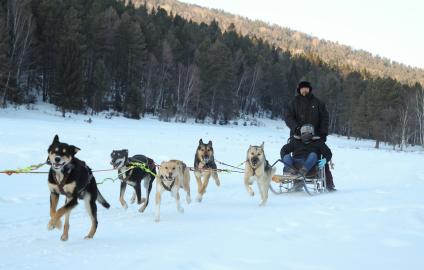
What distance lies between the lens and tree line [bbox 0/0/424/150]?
32.8m

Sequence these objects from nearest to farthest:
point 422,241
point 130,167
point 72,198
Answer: point 422,241 → point 72,198 → point 130,167

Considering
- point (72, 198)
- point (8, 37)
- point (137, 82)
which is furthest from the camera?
point (137, 82)

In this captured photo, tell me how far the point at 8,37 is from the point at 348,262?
31439mm

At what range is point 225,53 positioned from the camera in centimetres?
5059

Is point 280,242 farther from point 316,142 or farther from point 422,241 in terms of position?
point 316,142

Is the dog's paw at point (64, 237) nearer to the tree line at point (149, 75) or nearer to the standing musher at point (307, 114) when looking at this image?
the standing musher at point (307, 114)

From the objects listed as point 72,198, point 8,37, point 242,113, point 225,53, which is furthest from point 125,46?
point 72,198


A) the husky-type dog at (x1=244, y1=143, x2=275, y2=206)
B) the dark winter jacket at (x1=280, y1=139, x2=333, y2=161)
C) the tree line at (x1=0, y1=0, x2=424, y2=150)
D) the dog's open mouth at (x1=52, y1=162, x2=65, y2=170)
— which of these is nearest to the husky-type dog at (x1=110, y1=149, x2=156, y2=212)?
the husky-type dog at (x1=244, y1=143, x2=275, y2=206)

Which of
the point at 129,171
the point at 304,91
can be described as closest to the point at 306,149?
the point at 304,91

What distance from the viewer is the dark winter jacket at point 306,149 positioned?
8.61 meters

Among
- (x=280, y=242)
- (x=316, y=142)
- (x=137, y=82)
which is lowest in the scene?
(x=280, y=242)

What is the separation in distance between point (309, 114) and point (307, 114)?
0.04 m

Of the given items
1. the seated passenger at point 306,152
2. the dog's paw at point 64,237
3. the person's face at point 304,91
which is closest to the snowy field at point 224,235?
the dog's paw at point 64,237

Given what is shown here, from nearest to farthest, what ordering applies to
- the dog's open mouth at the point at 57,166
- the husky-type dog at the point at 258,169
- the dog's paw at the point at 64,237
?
the dog's paw at the point at 64,237, the dog's open mouth at the point at 57,166, the husky-type dog at the point at 258,169
